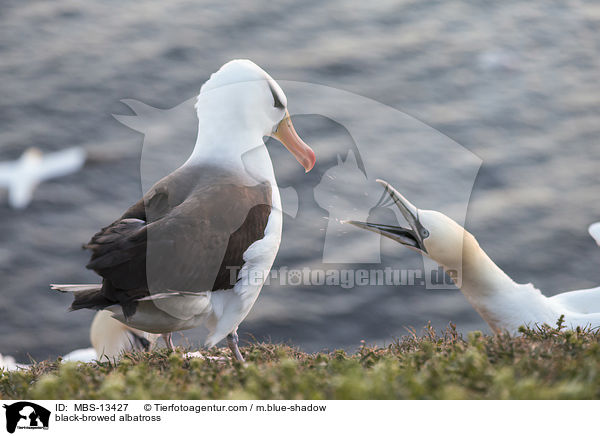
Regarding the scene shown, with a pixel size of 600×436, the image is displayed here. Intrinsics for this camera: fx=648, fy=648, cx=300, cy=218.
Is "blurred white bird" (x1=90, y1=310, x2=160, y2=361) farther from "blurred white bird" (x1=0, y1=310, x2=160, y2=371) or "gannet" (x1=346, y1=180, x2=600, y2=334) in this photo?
"gannet" (x1=346, y1=180, x2=600, y2=334)

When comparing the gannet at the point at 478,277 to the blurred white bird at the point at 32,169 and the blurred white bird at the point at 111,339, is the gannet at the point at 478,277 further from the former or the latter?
the blurred white bird at the point at 32,169

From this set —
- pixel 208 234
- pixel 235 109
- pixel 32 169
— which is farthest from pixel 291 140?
pixel 32 169

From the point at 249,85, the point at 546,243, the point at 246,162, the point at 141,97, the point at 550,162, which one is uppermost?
the point at 249,85

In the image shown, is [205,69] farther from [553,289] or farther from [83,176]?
[553,289]

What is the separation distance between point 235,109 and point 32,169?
463 cm

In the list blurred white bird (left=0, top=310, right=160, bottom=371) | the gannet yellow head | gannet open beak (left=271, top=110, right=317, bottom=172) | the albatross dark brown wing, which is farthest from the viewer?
blurred white bird (left=0, top=310, right=160, bottom=371)

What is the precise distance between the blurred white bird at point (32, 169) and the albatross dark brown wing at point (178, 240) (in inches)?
184

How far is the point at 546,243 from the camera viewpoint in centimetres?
768

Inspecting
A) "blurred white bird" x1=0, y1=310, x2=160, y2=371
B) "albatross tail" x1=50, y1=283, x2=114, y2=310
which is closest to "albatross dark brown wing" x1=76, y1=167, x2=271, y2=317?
"albatross tail" x1=50, y1=283, x2=114, y2=310

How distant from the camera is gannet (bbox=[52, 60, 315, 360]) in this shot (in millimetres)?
3500

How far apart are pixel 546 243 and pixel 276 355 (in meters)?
5.03

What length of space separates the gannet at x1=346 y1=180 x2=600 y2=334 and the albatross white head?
3.41ft

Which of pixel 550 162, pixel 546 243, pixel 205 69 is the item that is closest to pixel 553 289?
pixel 546 243

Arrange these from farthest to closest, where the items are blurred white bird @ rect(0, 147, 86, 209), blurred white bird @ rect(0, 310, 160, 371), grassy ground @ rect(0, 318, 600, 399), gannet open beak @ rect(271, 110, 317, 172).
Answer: blurred white bird @ rect(0, 147, 86, 209)
blurred white bird @ rect(0, 310, 160, 371)
gannet open beak @ rect(271, 110, 317, 172)
grassy ground @ rect(0, 318, 600, 399)
